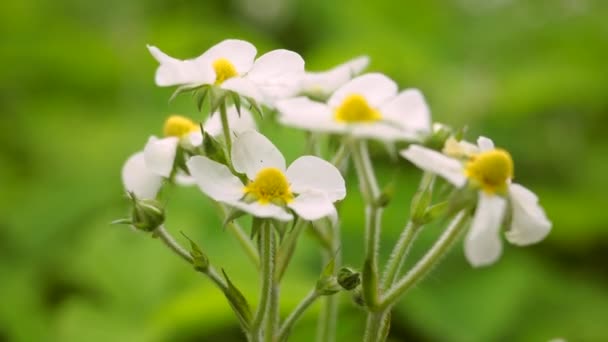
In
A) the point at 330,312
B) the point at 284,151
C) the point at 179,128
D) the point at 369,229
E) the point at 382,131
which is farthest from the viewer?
the point at 284,151

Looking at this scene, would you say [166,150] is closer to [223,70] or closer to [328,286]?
[223,70]

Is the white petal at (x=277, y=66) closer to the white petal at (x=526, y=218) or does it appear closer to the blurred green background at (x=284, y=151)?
the white petal at (x=526, y=218)

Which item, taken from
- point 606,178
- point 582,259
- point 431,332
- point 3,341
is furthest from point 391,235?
point 3,341

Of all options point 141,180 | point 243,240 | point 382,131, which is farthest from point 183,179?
point 382,131

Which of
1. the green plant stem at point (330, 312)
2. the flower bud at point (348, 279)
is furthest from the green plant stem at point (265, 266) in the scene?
the green plant stem at point (330, 312)

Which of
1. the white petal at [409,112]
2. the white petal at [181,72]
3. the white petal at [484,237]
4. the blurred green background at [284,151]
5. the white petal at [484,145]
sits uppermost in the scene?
the white petal at [409,112]

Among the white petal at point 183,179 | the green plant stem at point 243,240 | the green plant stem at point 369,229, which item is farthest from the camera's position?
the white petal at point 183,179
